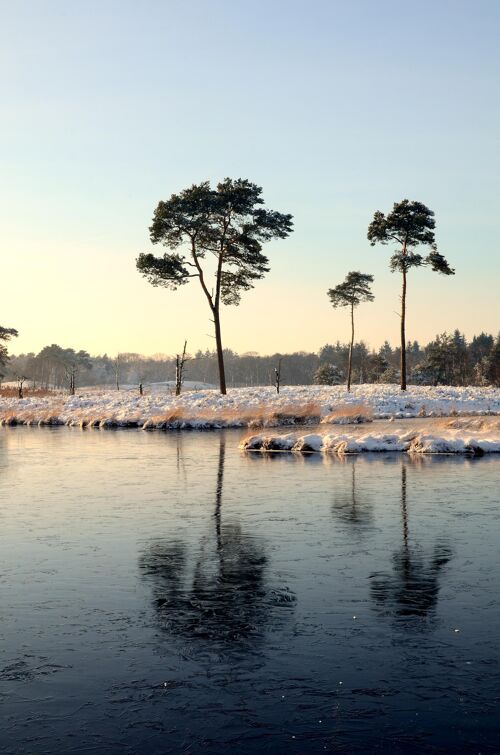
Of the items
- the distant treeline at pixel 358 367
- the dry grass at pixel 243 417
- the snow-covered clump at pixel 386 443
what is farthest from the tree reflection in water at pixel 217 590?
the distant treeline at pixel 358 367

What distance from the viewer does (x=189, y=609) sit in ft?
25.6

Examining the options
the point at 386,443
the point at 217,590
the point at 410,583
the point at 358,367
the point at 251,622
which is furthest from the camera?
the point at 358,367

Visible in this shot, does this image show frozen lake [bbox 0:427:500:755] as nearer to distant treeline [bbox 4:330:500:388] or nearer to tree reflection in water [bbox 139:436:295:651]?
tree reflection in water [bbox 139:436:295:651]

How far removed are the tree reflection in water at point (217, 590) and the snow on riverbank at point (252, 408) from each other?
84.0 feet

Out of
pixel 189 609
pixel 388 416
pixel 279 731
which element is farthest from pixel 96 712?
pixel 388 416

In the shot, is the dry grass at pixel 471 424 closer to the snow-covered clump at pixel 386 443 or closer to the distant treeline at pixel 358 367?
the snow-covered clump at pixel 386 443

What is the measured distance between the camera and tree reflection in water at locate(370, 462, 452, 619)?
25.3 feet

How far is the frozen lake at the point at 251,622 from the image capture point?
5188 mm

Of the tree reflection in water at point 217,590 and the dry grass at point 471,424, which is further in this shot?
the dry grass at point 471,424

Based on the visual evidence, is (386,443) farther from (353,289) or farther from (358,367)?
(358,367)

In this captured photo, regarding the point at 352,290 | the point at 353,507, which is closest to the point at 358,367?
the point at 352,290

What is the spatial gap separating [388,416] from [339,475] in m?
21.3

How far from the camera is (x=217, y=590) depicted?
8.52 meters

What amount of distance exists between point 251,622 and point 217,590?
4.03 feet
